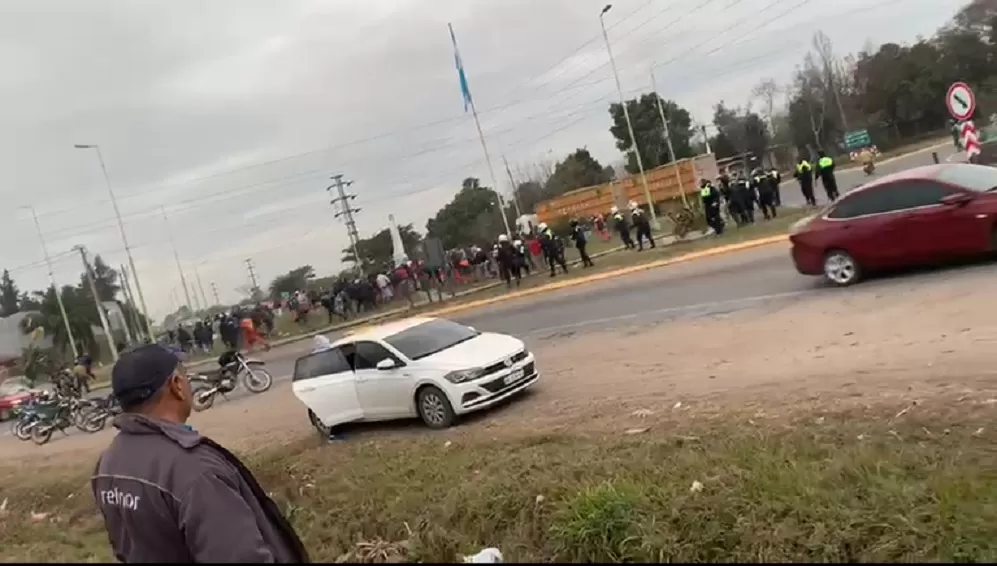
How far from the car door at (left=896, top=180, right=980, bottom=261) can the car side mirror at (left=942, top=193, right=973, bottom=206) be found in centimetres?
4

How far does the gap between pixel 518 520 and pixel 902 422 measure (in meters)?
3.01

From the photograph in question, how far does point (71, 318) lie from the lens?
72500 mm

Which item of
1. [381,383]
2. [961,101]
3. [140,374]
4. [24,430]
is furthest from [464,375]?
[24,430]

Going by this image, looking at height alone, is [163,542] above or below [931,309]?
above

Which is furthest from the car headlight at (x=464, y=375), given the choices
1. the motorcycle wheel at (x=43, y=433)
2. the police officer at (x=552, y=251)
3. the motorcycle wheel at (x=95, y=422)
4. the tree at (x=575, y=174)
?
the tree at (x=575, y=174)

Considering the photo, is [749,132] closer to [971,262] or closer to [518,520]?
[971,262]

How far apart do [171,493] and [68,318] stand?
2966 inches

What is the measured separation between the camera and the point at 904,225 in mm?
15242

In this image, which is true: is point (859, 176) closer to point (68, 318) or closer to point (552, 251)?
point (552, 251)

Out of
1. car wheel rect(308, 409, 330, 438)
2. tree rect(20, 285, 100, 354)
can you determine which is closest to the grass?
car wheel rect(308, 409, 330, 438)

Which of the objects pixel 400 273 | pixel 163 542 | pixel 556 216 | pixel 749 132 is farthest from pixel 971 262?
pixel 749 132

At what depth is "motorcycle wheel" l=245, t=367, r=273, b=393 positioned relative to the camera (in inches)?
882

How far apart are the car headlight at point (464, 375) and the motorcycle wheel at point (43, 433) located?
649 inches

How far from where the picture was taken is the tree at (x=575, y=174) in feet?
275
